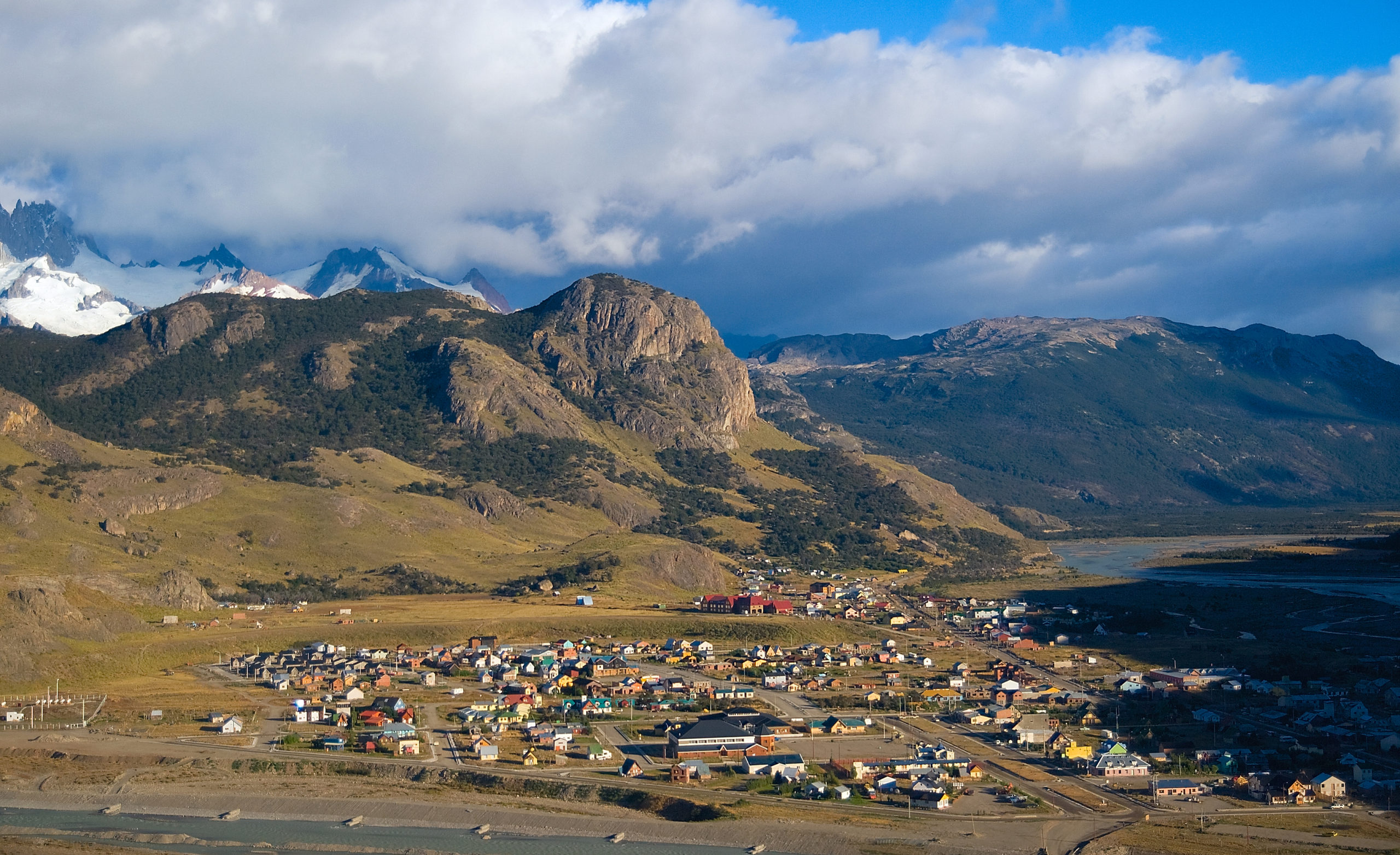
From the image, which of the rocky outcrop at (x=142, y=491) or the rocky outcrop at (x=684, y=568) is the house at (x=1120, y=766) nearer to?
the rocky outcrop at (x=684, y=568)

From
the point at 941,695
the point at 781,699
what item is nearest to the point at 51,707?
the point at 781,699

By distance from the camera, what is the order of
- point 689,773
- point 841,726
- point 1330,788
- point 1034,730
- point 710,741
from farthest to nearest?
point 841,726, point 1034,730, point 710,741, point 689,773, point 1330,788

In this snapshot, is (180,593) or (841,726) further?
(180,593)

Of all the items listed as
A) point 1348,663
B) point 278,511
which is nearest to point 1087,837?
point 1348,663

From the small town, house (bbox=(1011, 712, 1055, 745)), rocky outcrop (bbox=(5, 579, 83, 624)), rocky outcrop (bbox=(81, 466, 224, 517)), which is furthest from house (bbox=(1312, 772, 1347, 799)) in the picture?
rocky outcrop (bbox=(81, 466, 224, 517))

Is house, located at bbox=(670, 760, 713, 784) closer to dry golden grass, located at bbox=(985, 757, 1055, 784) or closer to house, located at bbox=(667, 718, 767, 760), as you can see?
house, located at bbox=(667, 718, 767, 760)

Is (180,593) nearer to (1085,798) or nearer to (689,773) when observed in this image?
(689,773)
